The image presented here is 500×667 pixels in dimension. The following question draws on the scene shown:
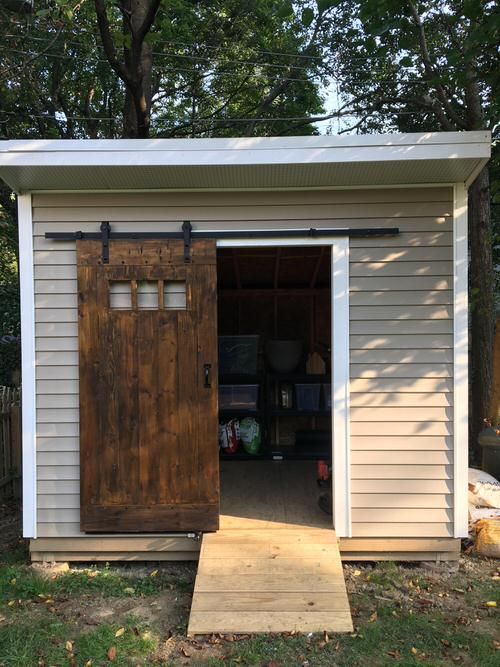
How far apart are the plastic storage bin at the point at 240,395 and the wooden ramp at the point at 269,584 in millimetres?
2146

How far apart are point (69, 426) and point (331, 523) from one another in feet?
6.26

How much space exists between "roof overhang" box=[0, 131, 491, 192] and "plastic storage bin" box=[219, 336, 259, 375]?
2.73 meters

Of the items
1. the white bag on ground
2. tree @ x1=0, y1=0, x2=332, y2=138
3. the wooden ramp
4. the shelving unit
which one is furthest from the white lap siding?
tree @ x1=0, y1=0, x2=332, y2=138

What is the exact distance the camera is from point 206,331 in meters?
3.65

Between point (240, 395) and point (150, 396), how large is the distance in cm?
223

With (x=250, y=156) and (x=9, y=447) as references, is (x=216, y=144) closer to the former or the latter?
(x=250, y=156)

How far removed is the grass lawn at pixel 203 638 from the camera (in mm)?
2686

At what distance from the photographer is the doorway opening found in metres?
5.51

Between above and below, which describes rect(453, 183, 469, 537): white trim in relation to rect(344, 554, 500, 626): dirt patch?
above

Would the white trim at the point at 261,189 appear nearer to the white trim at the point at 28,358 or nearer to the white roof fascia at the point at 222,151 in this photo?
the white trim at the point at 28,358

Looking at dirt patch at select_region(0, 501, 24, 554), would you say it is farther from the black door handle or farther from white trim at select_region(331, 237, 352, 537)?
white trim at select_region(331, 237, 352, 537)

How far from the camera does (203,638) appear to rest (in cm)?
281

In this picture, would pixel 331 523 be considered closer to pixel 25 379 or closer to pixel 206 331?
pixel 206 331

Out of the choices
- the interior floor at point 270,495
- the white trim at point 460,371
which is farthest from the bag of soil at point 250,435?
the white trim at point 460,371
